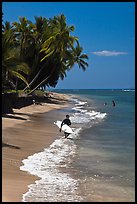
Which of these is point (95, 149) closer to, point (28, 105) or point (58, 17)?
point (28, 105)

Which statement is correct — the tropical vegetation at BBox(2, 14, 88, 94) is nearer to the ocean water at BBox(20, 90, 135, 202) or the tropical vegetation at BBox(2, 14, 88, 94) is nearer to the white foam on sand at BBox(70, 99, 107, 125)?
the white foam on sand at BBox(70, 99, 107, 125)

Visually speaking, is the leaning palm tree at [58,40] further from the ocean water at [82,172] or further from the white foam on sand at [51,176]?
the white foam on sand at [51,176]

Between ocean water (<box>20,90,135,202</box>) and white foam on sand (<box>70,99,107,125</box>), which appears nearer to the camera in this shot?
ocean water (<box>20,90,135,202</box>)

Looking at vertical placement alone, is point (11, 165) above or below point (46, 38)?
below

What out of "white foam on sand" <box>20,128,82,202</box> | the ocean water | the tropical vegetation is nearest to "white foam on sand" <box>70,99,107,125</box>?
the tropical vegetation

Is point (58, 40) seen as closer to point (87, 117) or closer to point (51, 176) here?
point (87, 117)

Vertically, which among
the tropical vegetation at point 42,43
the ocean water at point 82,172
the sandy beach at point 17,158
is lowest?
the ocean water at point 82,172

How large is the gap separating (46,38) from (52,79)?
9452 mm

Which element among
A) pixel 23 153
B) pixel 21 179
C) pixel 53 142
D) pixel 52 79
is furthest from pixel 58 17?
pixel 21 179

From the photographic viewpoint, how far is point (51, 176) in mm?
7363

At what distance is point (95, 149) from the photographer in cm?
1129

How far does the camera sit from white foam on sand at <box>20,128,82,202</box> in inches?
230

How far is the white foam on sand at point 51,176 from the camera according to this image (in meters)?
5.85

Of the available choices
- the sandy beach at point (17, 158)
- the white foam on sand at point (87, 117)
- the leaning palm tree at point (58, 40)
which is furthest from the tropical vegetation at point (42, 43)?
the sandy beach at point (17, 158)
